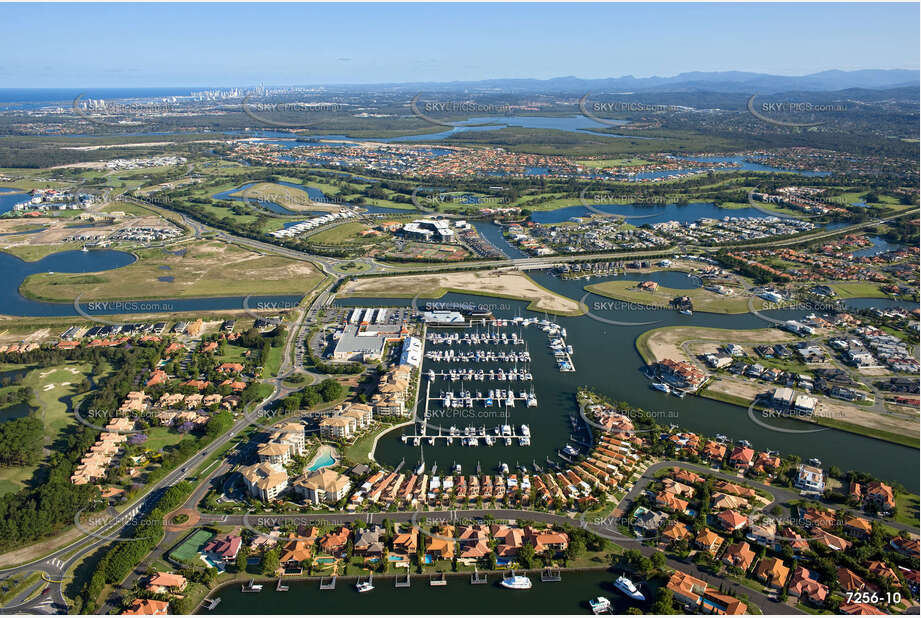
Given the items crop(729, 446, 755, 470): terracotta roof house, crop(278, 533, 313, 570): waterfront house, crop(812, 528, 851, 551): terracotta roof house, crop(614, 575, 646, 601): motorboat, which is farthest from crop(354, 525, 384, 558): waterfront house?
crop(812, 528, 851, 551): terracotta roof house

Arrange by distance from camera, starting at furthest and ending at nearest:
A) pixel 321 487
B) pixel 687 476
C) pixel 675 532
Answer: pixel 687 476, pixel 321 487, pixel 675 532

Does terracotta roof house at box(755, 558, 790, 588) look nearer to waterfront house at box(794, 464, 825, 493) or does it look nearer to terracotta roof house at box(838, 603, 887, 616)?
terracotta roof house at box(838, 603, 887, 616)

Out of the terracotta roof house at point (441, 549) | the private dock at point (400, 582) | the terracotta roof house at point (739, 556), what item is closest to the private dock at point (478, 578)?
the terracotta roof house at point (441, 549)

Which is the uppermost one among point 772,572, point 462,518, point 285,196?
point 285,196

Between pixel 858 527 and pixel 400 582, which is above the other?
pixel 858 527

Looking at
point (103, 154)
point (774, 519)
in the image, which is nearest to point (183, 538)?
point (774, 519)

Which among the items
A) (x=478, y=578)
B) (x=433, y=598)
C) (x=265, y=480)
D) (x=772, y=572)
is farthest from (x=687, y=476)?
(x=265, y=480)

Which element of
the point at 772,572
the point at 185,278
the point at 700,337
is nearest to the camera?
the point at 772,572

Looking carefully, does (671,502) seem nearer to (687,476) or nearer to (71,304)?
(687,476)
